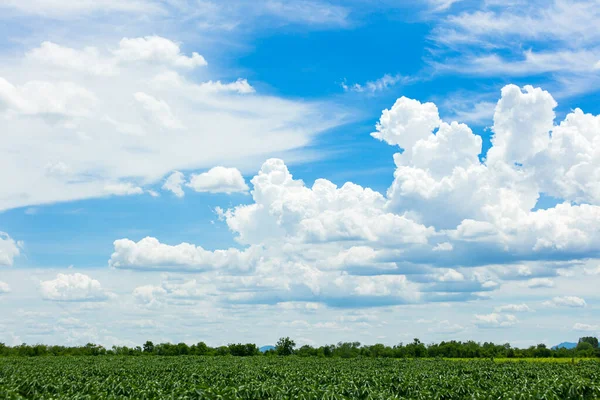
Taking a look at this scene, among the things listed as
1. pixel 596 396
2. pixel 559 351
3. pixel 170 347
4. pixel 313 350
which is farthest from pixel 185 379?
pixel 559 351

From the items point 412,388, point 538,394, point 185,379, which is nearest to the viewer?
point 538,394

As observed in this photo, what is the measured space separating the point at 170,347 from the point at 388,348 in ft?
231

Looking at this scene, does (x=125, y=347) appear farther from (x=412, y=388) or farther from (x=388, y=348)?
(x=412, y=388)

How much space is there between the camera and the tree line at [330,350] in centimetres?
16812

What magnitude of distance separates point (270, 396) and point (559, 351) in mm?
154633

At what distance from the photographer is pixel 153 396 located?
42031mm

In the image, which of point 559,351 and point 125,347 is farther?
point 125,347

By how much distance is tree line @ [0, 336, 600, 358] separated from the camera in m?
168

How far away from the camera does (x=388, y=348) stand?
17662 centimetres

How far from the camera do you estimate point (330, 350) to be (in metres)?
176

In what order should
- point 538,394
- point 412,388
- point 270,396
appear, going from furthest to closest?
point 412,388 → point 270,396 → point 538,394

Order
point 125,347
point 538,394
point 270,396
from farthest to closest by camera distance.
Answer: point 125,347
point 270,396
point 538,394

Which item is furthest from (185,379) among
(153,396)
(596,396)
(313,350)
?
(313,350)

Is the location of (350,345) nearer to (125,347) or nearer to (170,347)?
(170,347)
